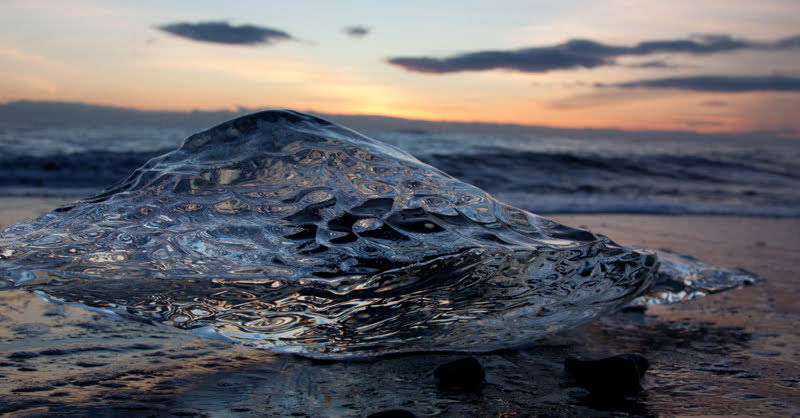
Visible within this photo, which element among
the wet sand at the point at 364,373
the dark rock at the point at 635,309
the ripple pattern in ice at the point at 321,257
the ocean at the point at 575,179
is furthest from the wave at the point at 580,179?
the ripple pattern in ice at the point at 321,257

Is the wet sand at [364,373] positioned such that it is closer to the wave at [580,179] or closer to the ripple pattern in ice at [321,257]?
the ripple pattern in ice at [321,257]

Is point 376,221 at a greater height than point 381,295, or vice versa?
point 376,221

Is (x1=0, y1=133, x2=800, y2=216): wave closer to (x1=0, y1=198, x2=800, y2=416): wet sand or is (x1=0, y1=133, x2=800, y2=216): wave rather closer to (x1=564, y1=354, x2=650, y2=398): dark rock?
(x1=0, y1=198, x2=800, y2=416): wet sand

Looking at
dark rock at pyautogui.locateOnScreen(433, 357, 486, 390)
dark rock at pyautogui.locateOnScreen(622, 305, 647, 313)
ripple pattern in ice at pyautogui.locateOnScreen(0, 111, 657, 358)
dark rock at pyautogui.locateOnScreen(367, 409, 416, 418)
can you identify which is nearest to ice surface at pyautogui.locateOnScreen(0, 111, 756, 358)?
ripple pattern in ice at pyautogui.locateOnScreen(0, 111, 657, 358)

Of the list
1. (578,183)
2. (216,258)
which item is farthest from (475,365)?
(578,183)

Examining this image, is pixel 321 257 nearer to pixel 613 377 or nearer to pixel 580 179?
pixel 613 377

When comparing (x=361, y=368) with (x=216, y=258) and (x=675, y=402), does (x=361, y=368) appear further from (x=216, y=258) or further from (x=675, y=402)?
(x=675, y=402)
